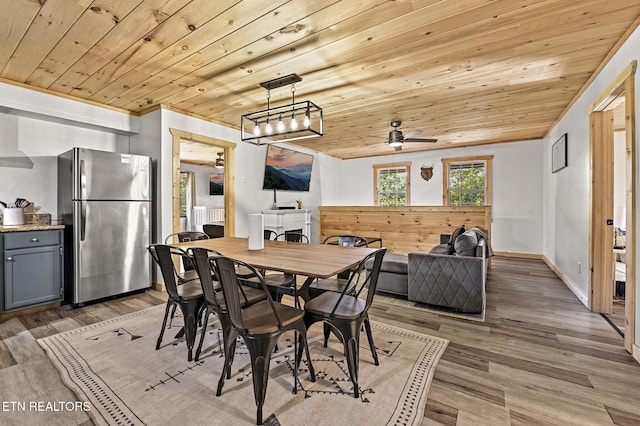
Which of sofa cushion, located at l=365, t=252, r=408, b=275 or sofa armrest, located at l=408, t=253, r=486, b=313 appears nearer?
sofa armrest, located at l=408, t=253, r=486, b=313

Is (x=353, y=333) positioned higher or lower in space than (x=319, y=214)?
lower

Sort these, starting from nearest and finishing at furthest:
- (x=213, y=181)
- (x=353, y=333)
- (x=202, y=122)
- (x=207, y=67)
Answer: (x=353, y=333)
(x=207, y=67)
(x=202, y=122)
(x=213, y=181)

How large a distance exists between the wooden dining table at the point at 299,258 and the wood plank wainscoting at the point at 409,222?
11.6 feet

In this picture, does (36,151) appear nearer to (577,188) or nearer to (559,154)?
(577,188)

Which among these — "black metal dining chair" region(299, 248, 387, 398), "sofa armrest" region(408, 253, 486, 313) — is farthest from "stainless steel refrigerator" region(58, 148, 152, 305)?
"sofa armrest" region(408, 253, 486, 313)

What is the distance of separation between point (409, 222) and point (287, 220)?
7.82 feet

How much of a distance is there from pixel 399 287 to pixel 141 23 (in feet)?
11.6

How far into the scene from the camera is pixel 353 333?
178cm

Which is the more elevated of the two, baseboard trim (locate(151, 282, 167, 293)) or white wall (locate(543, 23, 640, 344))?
white wall (locate(543, 23, 640, 344))

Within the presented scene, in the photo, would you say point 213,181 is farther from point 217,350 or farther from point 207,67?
point 217,350

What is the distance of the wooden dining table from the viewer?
5.84 feet

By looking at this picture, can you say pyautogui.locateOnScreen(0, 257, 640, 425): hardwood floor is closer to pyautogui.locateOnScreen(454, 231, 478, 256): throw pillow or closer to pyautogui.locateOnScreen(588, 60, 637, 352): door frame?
pyautogui.locateOnScreen(588, 60, 637, 352): door frame

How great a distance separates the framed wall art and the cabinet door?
259 inches

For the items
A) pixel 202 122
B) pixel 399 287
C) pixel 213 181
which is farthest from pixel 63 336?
pixel 213 181
